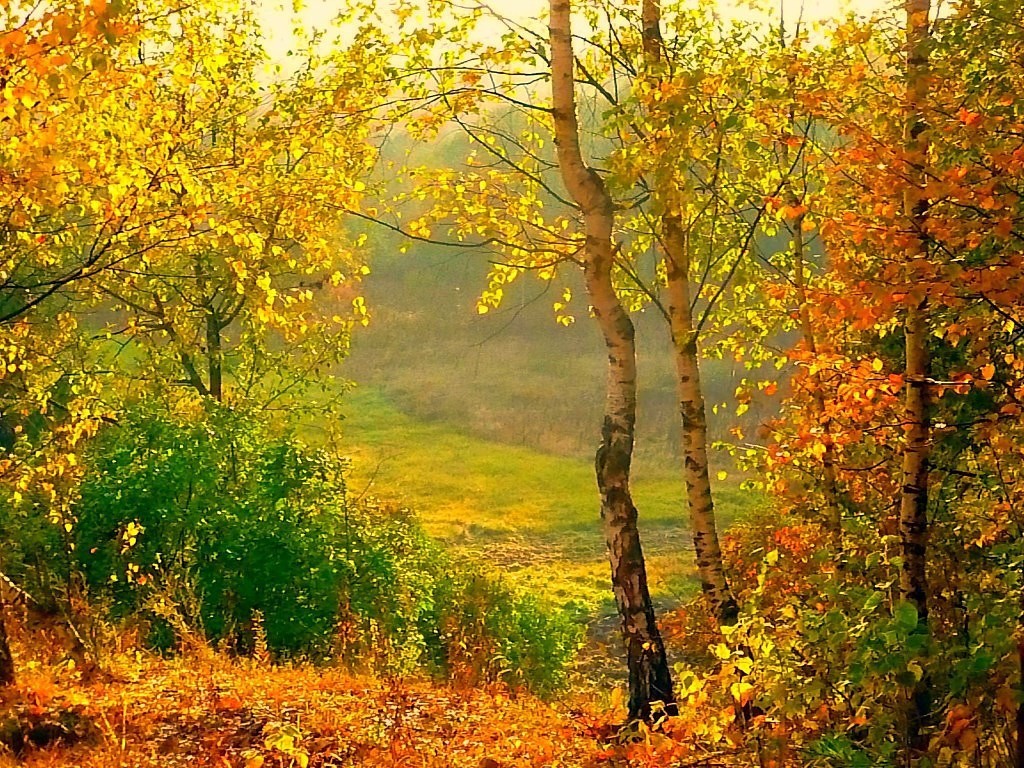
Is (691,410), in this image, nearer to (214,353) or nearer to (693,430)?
(693,430)

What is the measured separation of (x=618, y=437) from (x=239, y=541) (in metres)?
7.47

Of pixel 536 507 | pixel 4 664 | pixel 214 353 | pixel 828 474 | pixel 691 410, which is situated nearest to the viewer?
pixel 4 664

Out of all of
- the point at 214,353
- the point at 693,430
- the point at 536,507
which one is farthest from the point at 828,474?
the point at 536,507

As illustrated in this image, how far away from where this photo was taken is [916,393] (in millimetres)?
4164

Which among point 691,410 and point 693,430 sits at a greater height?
point 691,410

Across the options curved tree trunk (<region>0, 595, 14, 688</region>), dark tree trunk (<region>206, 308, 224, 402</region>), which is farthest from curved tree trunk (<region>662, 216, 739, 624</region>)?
dark tree trunk (<region>206, 308, 224, 402</region>)

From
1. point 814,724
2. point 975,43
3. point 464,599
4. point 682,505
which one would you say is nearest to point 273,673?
point 814,724

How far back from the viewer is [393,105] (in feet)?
20.1

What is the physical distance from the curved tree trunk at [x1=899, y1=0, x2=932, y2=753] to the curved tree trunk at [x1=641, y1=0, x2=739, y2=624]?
2.60 m

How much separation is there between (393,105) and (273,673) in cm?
504

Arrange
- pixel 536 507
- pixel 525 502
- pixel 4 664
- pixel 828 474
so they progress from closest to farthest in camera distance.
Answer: pixel 4 664
pixel 828 474
pixel 536 507
pixel 525 502

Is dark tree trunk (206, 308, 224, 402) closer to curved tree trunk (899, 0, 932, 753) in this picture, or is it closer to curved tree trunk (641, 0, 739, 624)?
curved tree trunk (641, 0, 739, 624)

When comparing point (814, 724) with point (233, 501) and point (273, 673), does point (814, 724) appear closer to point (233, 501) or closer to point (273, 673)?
point (273, 673)

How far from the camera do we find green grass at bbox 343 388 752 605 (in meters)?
34.0
